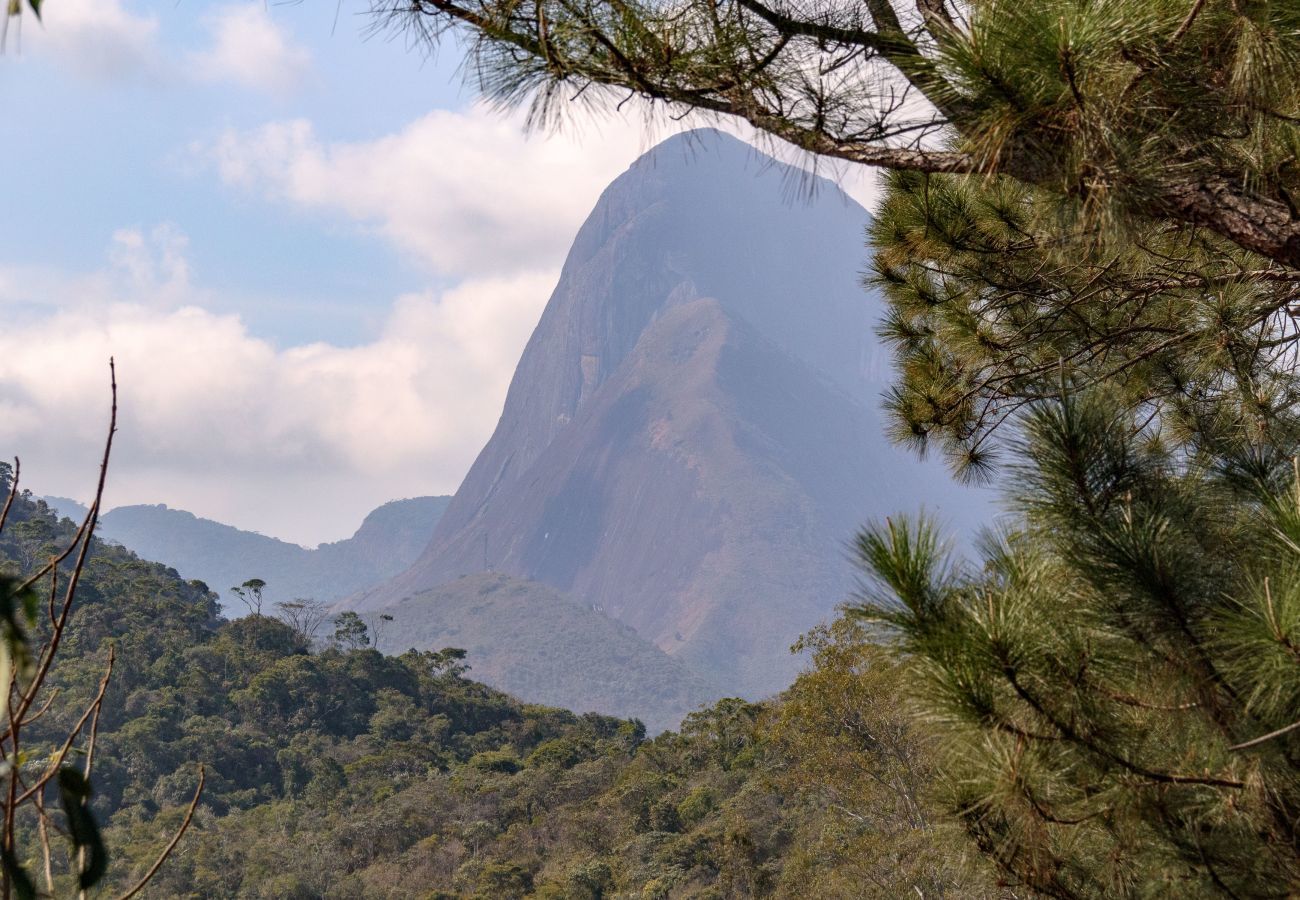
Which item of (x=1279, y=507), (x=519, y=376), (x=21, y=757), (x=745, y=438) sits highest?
(x=519, y=376)

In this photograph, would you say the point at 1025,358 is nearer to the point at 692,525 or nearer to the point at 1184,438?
the point at 1184,438

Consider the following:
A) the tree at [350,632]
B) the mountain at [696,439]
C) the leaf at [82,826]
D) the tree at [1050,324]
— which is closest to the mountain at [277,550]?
the mountain at [696,439]

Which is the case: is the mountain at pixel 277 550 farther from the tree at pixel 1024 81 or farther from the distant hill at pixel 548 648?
the tree at pixel 1024 81

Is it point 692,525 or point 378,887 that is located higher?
point 692,525

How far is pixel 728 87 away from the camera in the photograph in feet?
7.33

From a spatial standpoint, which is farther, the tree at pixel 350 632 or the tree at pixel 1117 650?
the tree at pixel 350 632

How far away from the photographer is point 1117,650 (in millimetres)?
1770

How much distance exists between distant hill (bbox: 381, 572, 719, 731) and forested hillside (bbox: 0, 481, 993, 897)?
47912 mm

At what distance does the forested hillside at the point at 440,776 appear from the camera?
1000cm

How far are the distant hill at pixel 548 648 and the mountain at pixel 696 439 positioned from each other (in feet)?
9.37

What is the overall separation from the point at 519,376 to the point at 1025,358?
471ft

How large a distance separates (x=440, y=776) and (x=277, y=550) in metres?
156

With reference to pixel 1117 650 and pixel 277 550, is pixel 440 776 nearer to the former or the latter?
pixel 1117 650

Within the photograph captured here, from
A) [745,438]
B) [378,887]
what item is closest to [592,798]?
[378,887]
